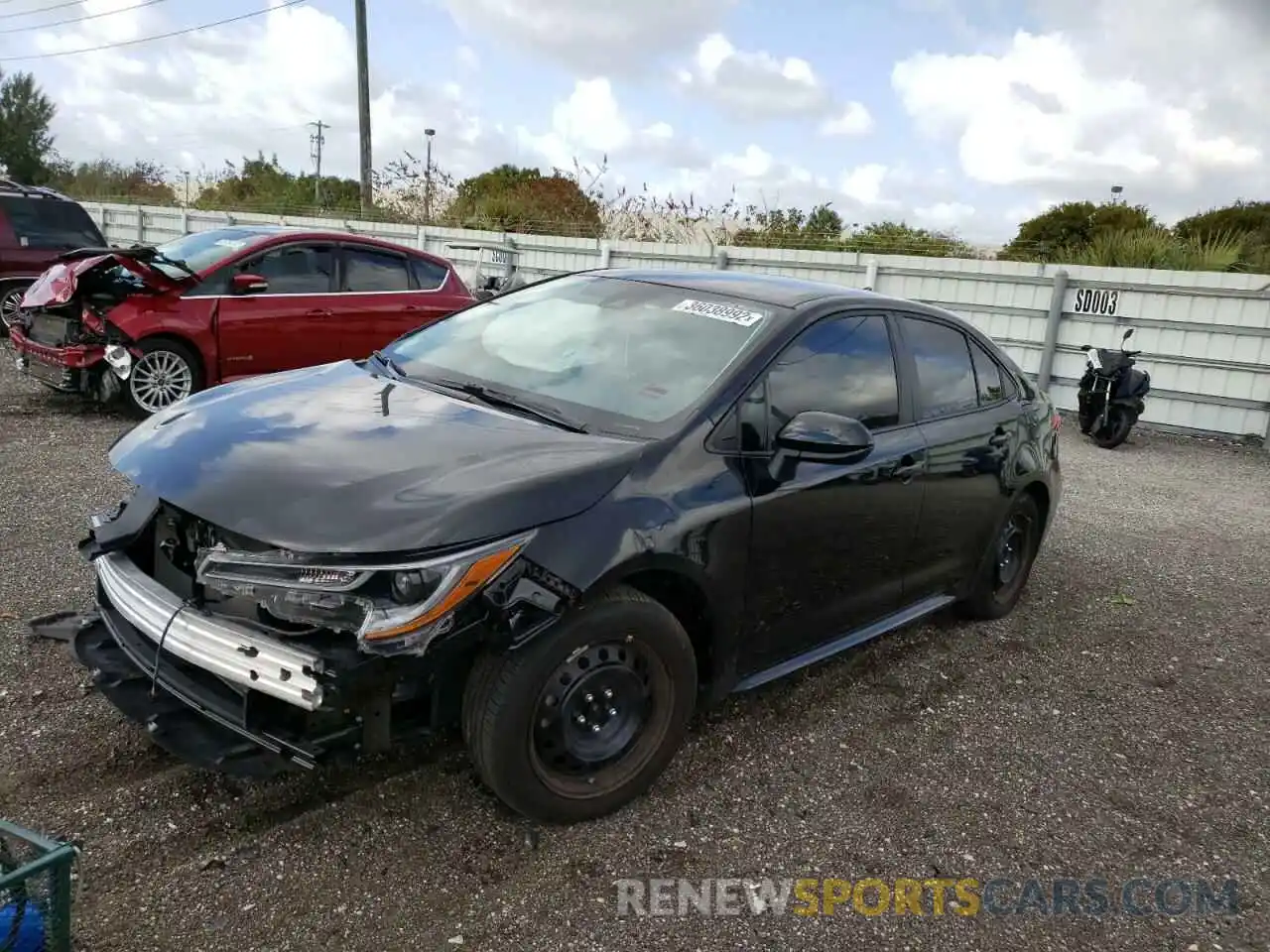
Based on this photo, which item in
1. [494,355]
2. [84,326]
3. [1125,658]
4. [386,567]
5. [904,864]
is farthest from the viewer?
[84,326]

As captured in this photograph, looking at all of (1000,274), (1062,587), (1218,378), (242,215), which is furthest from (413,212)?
(1062,587)

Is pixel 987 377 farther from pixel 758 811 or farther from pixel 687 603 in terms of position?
pixel 758 811

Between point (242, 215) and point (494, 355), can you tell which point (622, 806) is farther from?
point (242, 215)

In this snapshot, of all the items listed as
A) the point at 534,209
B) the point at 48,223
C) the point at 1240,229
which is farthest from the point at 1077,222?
the point at 48,223

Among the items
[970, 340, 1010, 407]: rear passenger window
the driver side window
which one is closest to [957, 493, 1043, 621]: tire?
[970, 340, 1010, 407]: rear passenger window

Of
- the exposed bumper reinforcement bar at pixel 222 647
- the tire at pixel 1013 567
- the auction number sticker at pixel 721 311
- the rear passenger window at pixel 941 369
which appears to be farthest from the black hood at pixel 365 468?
the tire at pixel 1013 567

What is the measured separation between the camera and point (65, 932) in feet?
6.91

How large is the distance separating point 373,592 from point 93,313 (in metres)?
6.16

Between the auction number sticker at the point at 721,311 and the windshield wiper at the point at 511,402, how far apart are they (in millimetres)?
752

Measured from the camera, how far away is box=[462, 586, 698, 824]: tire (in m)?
2.56

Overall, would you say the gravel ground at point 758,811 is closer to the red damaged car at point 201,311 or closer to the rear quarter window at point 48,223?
the red damaged car at point 201,311

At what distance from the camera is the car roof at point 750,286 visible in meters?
3.65

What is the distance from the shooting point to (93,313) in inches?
285

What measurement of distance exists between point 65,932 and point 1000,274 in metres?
11.7
